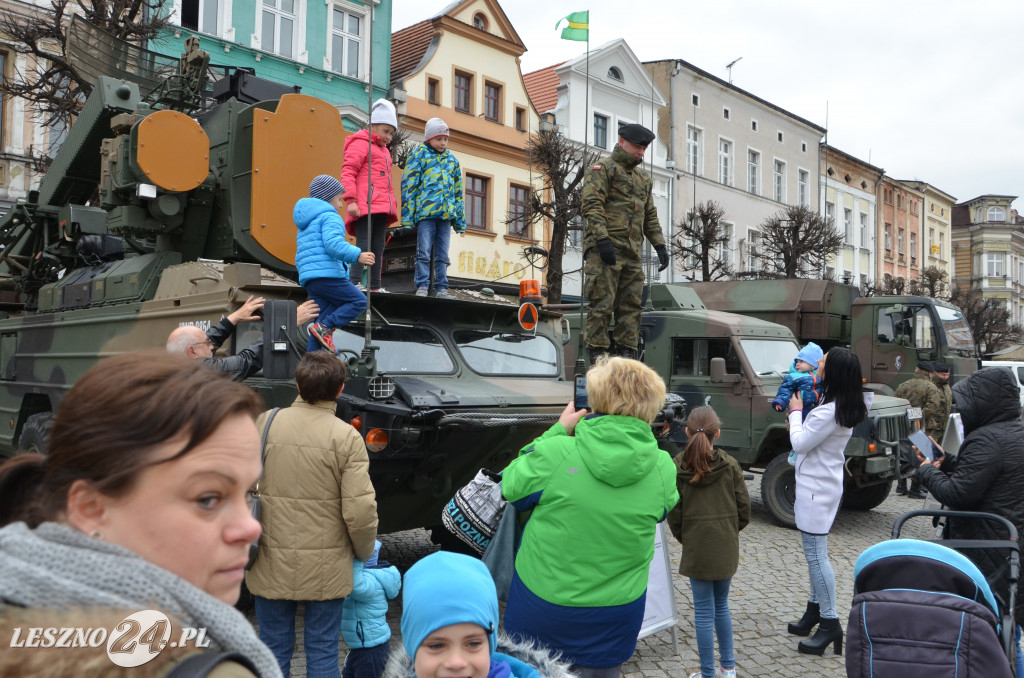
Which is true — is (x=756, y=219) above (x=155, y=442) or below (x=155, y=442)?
above

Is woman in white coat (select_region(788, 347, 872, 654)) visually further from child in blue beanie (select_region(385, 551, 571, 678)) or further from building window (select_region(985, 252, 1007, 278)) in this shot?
building window (select_region(985, 252, 1007, 278))

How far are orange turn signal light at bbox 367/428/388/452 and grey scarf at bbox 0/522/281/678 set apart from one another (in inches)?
146

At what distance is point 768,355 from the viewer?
997cm

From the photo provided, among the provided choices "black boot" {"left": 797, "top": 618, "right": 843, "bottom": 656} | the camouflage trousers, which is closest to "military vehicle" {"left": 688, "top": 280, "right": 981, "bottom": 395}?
the camouflage trousers

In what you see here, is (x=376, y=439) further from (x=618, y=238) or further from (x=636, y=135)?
(x=636, y=135)

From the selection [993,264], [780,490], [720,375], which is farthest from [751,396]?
[993,264]

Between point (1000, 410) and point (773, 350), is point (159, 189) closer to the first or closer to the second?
point (1000, 410)

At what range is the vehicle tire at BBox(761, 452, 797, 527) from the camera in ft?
28.8

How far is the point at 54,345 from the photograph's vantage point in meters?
6.90

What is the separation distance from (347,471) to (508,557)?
0.76 metres

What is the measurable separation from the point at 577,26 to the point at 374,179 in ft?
6.72

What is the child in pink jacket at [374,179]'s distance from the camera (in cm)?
612

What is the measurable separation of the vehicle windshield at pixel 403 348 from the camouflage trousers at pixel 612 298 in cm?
108

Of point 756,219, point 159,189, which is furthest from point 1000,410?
point 756,219
